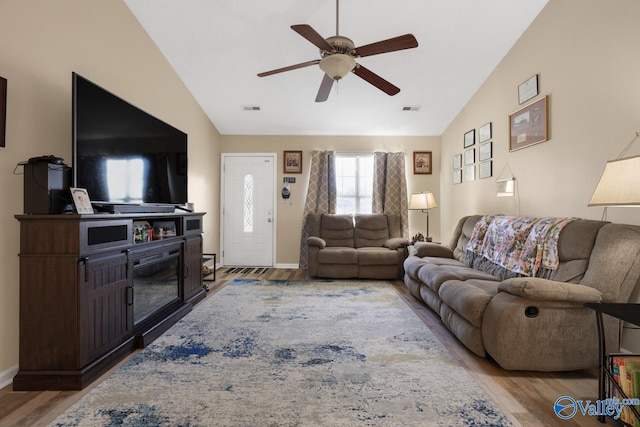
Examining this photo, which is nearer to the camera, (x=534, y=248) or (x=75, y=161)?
(x=75, y=161)

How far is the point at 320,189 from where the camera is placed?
557 cm

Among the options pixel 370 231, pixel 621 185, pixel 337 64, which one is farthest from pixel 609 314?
Result: pixel 370 231

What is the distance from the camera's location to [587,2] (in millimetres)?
2490

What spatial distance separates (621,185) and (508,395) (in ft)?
4.06

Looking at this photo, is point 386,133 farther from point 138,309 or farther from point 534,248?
point 138,309

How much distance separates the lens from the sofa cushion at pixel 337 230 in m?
5.21

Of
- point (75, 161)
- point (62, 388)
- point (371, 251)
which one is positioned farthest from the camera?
point (371, 251)

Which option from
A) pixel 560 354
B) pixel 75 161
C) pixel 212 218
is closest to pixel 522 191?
pixel 560 354

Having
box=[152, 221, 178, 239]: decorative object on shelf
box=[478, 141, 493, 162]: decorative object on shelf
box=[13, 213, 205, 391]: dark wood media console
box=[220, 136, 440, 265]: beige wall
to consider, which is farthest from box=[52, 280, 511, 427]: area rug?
box=[220, 136, 440, 265]: beige wall

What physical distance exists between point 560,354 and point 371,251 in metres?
2.87

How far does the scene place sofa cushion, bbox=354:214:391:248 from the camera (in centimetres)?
521

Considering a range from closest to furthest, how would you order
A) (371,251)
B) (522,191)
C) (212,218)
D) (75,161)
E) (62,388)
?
(62,388), (75,161), (522,191), (371,251), (212,218)

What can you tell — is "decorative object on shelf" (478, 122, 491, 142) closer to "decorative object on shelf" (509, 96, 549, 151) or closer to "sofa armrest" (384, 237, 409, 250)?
"decorative object on shelf" (509, 96, 549, 151)

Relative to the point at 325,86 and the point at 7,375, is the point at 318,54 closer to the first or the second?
the point at 325,86
